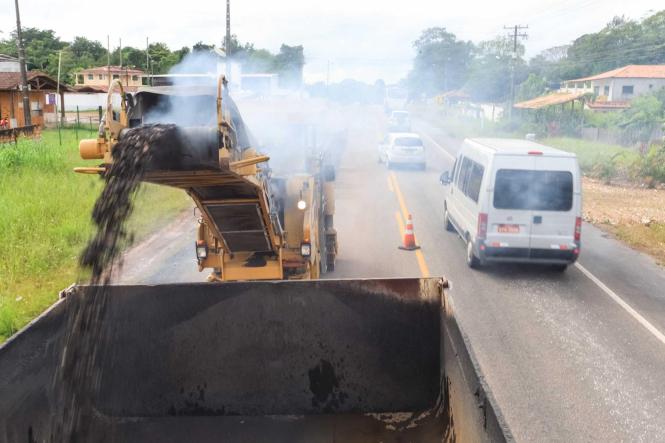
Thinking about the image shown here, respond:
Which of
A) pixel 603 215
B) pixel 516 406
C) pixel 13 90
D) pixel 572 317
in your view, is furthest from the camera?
pixel 13 90

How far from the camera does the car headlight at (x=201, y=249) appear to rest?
8.23 m

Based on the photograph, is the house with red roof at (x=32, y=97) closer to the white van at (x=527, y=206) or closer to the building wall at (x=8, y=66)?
the building wall at (x=8, y=66)

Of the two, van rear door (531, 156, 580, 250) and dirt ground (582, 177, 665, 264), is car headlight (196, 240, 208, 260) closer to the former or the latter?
van rear door (531, 156, 580, 250)

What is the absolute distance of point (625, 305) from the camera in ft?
33.4

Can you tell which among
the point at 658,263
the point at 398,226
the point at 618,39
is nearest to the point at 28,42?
the point at 618,39

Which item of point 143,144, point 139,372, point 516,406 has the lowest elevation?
point 516,406

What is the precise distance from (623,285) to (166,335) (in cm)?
881

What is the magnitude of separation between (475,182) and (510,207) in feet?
3.56

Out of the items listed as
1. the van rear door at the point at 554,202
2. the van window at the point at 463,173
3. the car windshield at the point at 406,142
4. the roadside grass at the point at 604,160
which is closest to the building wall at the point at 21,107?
the car windshield at the point at 406,142

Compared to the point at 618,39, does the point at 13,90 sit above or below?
below

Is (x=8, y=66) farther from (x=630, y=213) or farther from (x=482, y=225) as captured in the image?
(x=482, y=225)

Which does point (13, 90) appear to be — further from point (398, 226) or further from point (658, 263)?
point (658, 263)

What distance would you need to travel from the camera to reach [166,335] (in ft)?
17.9

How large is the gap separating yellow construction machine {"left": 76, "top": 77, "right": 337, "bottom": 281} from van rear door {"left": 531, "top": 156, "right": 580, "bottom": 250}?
11.7 feet
